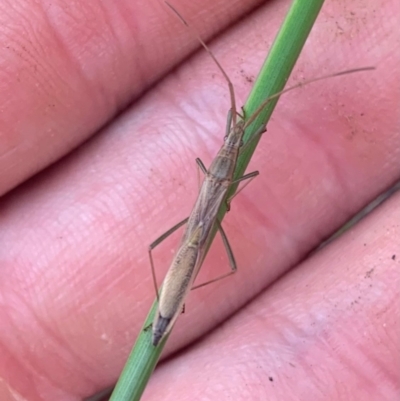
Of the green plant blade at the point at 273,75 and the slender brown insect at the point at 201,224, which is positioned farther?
the slender brown insect at the point at 201,224

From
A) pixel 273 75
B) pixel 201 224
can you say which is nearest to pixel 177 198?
pixel 201 224

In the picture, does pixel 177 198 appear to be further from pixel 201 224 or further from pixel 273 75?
pixel 273 75

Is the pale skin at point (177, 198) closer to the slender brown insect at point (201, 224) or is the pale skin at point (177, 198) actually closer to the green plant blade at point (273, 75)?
the slender brown insect at point (201, 224)

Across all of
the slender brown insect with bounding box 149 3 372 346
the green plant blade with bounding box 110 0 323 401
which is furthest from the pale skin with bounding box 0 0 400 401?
the green plant blade with bounding box 110 0 323 401

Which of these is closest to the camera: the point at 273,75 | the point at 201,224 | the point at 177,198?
the point at 273,75

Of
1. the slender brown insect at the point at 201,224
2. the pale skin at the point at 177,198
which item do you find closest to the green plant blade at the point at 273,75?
the slender brown insect at the point at 201,224

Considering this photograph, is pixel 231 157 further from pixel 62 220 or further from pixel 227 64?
pixel 62 220

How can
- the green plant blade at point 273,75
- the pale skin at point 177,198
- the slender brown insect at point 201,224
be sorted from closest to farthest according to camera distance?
the green plant blade at point 273,75 → the slender brown insect at point 201,224 → the pale skin at point 177,198

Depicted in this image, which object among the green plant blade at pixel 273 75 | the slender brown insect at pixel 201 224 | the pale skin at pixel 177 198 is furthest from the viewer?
the pale skin at pixel 177 198

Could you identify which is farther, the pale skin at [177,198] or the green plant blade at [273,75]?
the pale skin at [177,198]
